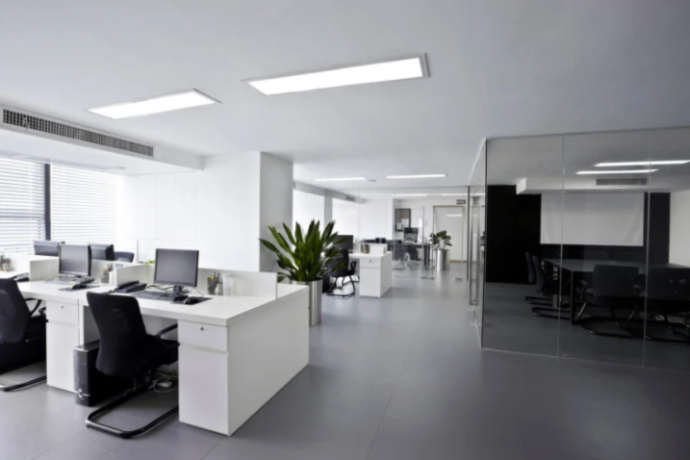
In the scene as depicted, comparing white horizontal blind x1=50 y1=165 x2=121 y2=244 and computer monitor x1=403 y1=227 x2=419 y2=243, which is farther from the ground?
white horizontal blind x1=50 y1=165 x2=121 y2=244

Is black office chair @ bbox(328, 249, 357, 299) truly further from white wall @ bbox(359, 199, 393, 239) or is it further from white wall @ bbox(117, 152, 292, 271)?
white wall @ bbox(359, 199, 393, 239)

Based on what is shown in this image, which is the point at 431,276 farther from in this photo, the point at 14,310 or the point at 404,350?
Answer: the point at 14,310

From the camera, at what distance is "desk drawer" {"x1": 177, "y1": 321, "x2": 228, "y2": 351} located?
7.24ft

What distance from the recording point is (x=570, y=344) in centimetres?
394

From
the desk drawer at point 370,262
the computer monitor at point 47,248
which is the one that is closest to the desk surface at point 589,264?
the desk drawer at point 370,262

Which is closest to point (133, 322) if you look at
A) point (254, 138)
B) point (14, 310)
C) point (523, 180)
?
point (14, 310)

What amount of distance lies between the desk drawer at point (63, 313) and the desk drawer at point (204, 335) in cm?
117

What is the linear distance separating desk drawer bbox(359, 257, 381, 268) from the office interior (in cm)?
142

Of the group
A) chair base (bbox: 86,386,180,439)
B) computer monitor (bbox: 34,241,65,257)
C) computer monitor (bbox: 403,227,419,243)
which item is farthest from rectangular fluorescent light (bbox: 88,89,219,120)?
computer monitor (bbox: 403,227,419,243)

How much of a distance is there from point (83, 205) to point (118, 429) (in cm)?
494

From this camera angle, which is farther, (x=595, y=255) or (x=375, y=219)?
(x=375, y=219)

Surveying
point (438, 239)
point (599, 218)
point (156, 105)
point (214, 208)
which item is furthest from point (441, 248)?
point (156, 105)

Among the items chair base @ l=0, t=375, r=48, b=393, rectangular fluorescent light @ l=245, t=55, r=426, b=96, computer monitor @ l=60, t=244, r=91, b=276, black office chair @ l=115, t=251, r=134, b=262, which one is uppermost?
rectangular fluorescent light @ l=245, t=55, r=426, b=96

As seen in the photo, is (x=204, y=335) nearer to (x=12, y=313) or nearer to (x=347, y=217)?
(x=12, y=313)
